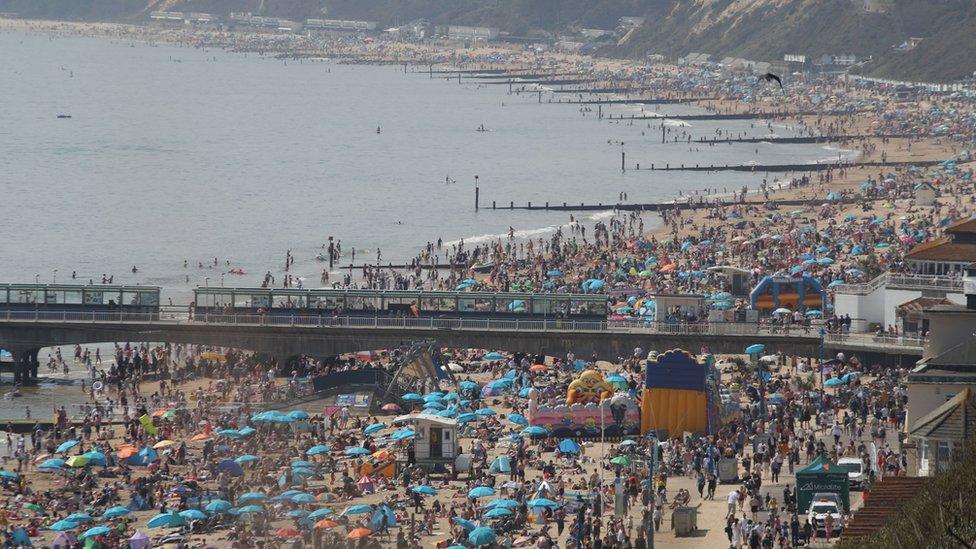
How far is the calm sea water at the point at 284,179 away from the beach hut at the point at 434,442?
36960mm

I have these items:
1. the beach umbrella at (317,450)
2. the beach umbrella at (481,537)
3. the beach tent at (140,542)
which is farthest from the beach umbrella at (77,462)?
the beach umbrella at (481,537)

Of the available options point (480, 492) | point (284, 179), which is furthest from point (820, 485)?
point (284, 179)

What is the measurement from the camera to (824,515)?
3316 centimetres

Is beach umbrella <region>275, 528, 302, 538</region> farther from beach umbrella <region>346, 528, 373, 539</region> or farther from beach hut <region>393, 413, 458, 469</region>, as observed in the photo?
beach hut <region>393, 413, 458, 469</region>

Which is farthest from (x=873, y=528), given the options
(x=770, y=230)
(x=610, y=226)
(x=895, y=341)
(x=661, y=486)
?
(x=610, y=226)

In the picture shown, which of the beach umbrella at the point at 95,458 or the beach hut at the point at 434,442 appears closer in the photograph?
the beach hut at the point at 434,442

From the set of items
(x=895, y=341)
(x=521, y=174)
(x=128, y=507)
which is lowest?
(x=128, y=507)

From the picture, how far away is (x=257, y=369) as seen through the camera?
5500 cm

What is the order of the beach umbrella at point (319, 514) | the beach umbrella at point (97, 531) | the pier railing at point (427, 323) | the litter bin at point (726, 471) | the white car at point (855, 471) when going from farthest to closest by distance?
the pier railing at point (427, 323) → the litter bin at point (726, 471) → the white car at point (855, 471) → the beach umbrella at point (319, 514) → the beach umbrella at point (97, 531)

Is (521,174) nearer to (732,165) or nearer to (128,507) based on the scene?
(732,165)

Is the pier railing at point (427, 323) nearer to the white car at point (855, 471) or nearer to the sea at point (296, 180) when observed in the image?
the sea at point (296, 180)

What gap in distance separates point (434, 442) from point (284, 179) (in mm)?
90334

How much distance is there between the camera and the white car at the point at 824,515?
32.5 m

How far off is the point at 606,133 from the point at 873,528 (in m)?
136
